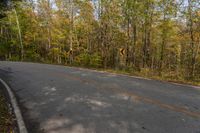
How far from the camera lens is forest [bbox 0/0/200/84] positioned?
62.4 ft

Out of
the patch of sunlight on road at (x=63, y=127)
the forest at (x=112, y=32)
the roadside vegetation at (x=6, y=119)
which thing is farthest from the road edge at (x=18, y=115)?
the forest at (x=112, y=32)

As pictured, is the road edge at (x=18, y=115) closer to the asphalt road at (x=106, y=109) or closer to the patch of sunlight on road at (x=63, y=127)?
the asphalt road at (x=106, y=109)

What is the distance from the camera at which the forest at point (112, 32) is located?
1902 centimetres

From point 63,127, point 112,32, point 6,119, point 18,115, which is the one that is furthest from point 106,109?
point 112,32

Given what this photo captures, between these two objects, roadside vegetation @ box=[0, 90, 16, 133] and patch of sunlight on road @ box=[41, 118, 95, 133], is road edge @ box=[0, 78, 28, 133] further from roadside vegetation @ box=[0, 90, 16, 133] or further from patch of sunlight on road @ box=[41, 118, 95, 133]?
patch of sunlight on road @ box=[41, 118, 95, 133]

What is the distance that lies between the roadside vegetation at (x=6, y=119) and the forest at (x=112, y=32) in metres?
7.17

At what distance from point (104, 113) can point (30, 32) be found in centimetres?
3097

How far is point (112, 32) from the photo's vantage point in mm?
24250

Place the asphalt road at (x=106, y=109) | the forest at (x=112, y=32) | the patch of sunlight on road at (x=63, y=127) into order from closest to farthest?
the patch of sunlight on road at (x=63, y=127) → the asphalt road at (x=106, y=109) → the forest at (x=112, y=32)

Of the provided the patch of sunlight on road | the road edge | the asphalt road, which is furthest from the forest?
the patch of sunlight on road

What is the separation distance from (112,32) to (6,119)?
20317mm

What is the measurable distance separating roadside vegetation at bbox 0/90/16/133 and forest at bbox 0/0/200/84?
717 centimetres

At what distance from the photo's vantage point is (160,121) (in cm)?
475

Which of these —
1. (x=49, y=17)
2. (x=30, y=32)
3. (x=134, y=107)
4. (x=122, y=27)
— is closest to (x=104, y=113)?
(x=134, y=107)
